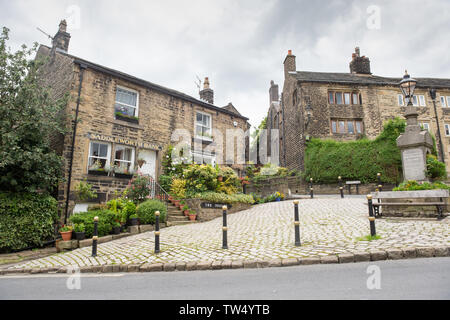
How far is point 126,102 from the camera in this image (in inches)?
563

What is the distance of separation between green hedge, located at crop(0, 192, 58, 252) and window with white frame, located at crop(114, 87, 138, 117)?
5.84 metres

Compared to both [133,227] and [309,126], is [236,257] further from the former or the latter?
[309,126]

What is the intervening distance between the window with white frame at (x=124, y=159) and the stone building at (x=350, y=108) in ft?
43.7

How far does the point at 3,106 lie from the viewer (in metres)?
9.17

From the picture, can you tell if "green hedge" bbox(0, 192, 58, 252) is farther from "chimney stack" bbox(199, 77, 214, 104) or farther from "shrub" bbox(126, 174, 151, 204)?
"chimney stack" bbox(199, 77, 214, 104)

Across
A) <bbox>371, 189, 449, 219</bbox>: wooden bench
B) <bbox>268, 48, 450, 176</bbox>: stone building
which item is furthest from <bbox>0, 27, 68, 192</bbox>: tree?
<bbox>268, 48, 450, 176</bbox>: stone building

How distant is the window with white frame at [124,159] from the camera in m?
13.2

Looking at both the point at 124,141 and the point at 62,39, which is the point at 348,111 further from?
the point at 62,39

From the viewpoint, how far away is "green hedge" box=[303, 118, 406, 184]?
1738cm

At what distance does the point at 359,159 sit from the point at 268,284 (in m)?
16.8

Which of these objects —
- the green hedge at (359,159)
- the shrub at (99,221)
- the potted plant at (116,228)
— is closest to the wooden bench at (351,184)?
the green hedge at (359,159)

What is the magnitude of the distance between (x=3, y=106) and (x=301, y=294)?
10.7 m

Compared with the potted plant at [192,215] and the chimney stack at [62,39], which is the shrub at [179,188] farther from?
the chimney stack at [62,39]

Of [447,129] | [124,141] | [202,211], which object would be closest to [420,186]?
[202,211]
